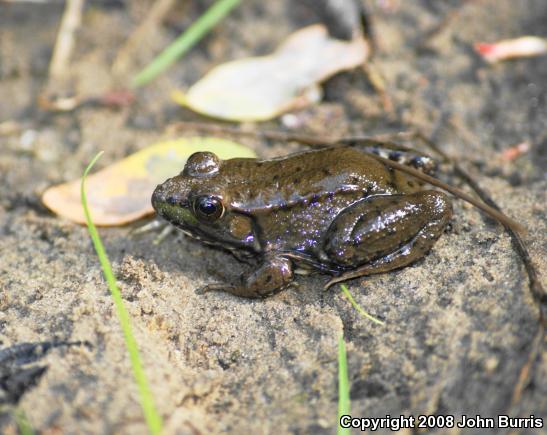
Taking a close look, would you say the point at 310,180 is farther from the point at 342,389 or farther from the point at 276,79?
the point at 276,79

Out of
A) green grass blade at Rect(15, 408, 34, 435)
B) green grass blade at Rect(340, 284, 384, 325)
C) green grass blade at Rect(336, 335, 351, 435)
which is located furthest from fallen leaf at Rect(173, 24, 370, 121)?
green grass blade at Rect(15, 408, 34, 435)

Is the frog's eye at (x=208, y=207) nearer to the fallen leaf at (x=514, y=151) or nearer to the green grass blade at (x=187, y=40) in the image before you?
the green grass blade at (x=187, y=40)

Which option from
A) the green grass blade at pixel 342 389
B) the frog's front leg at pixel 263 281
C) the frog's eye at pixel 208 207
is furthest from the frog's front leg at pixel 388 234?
the frog's eye at pixel 208 207

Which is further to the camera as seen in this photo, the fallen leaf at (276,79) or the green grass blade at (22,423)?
the fallen leaf at (276,79)

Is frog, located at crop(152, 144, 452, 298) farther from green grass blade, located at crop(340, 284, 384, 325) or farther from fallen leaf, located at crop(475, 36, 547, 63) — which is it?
fallen leaf, located at crop(475, 36, 547, 63)

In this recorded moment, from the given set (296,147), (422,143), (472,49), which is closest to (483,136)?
A: (422,143)
